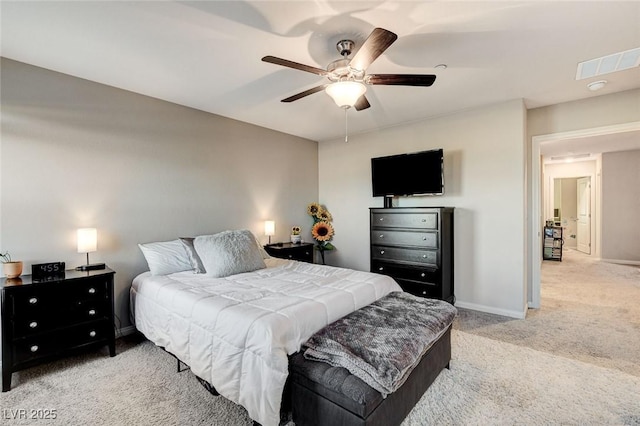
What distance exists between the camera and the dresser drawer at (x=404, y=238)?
3.69 m

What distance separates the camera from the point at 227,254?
301 cm

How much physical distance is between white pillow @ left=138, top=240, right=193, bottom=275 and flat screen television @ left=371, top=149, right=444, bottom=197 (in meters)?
2.79

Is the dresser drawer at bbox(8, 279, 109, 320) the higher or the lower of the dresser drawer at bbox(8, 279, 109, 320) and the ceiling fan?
the lower

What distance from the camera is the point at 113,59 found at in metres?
2.51

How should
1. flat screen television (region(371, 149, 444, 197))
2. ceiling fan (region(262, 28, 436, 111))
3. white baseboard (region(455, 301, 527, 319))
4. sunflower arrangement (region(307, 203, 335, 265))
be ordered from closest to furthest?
1. ceiling fan (region(262, 28, 436, 111))
2. white baseboard (region(455, 301, 527, 319))
3. flat screen television (region(371, 149, 444, 197))
4. sunflower arrangement (region(307, 203, 335, 265))

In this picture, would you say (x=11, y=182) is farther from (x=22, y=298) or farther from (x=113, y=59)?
(x=113, y=59)

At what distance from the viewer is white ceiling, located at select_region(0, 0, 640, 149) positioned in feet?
6.23

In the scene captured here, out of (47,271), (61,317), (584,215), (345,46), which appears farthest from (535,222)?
(584,215)

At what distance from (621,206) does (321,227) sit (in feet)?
22.8

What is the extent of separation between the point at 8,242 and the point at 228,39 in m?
2.53

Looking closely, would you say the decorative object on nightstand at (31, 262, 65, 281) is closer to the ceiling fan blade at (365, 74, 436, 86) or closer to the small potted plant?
the small potted plant

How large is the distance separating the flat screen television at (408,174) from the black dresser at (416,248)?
370mm

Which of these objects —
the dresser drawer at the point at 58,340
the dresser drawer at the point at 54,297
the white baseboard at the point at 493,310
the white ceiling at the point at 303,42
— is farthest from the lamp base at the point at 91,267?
the white baseboard at the point at 493,310

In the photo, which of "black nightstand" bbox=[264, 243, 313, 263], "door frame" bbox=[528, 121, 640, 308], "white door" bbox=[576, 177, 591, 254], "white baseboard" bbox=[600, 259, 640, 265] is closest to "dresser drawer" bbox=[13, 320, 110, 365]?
"black nightstand" bbox=[264, 243, 313, 263]
